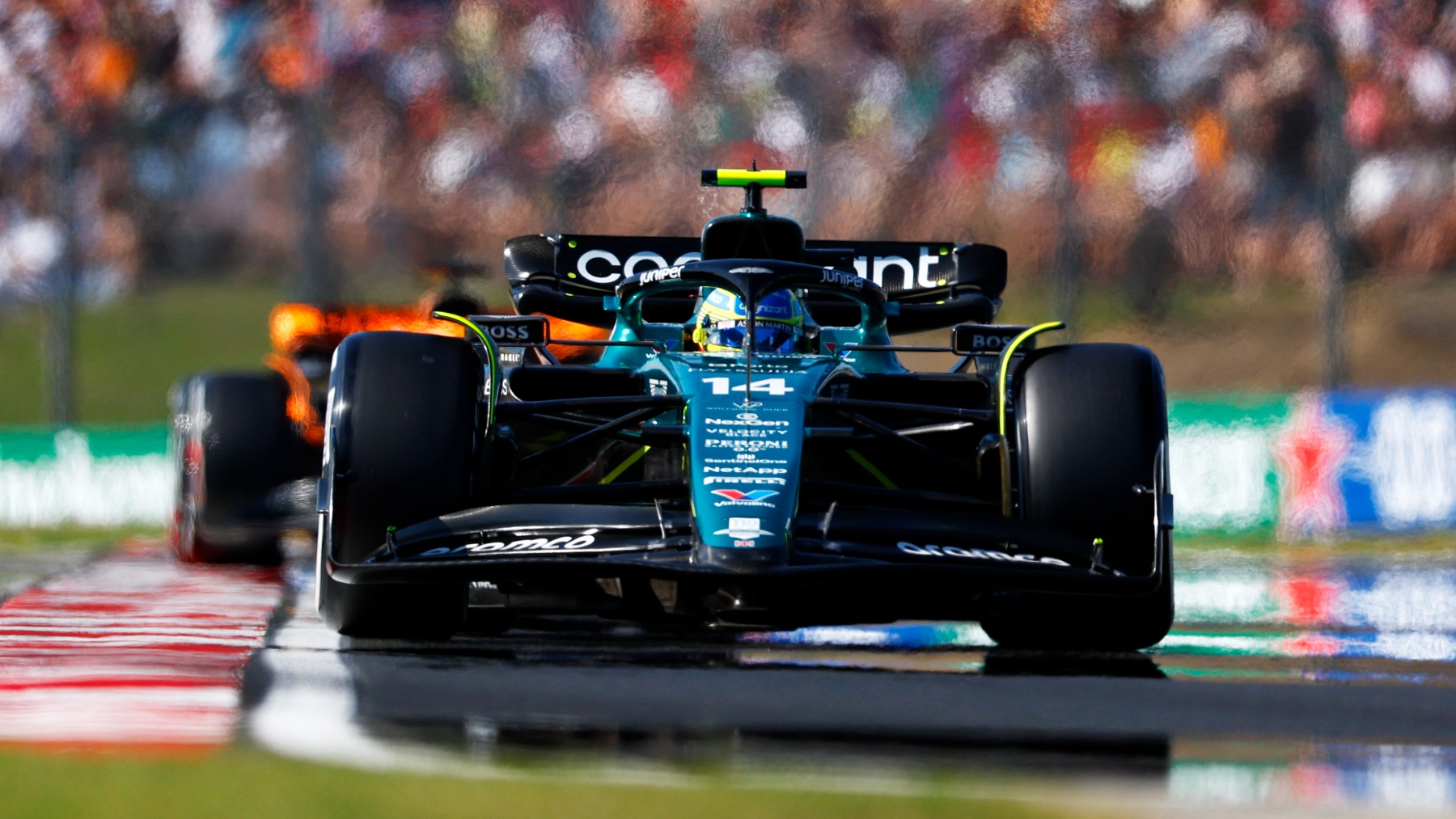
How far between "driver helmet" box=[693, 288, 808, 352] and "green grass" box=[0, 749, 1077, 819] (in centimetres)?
360

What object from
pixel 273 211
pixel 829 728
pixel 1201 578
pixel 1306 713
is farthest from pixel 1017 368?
pixel 273 211

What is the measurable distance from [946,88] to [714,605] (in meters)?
21.8

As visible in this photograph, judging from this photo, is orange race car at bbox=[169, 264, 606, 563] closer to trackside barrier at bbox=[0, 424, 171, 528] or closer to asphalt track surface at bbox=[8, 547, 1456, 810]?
asphalt track surface at bbox=[8, 547, 1456, 810]

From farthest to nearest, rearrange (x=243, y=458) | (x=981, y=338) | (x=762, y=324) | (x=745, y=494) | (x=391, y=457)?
(x=243, y=458)
(x=762, y=324)
(x=981, y=338)
(x=391, y=457)
(x=745, y=494)

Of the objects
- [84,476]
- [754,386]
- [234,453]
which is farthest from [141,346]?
[754,386]

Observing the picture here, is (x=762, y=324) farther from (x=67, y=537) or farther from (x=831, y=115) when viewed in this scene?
(x=831, y=115)

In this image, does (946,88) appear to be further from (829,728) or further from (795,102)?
(829,728)

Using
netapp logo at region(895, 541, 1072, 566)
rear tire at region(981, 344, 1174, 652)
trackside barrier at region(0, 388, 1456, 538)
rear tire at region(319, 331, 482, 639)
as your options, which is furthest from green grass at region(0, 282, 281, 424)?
netapp logo at region(895, 541, 1072, 566)

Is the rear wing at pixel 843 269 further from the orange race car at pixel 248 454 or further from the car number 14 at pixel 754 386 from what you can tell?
the car number 14 at pixel 754 386

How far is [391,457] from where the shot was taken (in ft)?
21.3

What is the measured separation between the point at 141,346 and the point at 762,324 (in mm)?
35237

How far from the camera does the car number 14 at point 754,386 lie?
6.70 metres

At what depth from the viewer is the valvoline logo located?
6.12 meters

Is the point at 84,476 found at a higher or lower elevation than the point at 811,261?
lower
